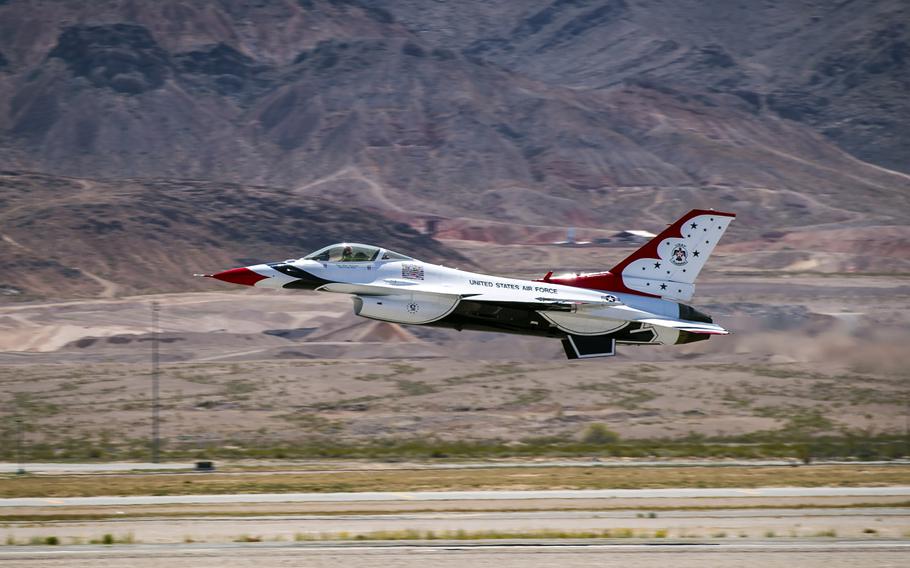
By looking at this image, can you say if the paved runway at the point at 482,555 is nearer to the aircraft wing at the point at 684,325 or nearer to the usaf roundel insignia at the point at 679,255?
the aircraft wing at the point at 684,325

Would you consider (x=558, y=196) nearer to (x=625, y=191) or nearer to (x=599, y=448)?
(x=625, y=191)

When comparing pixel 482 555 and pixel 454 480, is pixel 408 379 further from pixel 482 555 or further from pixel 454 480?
pixel 482 555

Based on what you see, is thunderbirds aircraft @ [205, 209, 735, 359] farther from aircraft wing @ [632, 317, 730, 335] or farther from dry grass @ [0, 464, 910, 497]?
dry grass @ [0, 464, 910, 497]

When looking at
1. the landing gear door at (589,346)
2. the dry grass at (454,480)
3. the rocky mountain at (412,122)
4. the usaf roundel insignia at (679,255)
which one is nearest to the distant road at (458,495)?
the dry grass at (454,480)

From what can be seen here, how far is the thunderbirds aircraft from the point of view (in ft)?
108

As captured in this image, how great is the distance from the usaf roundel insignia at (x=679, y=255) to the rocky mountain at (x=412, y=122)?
91.0 m

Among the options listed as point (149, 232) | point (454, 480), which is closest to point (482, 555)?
point (454, 480)

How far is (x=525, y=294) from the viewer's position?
3353cm

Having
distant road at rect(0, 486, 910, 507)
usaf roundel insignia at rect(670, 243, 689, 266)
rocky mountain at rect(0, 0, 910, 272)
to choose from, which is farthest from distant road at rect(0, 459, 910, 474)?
rocky mountain at rect(0, 0, 910, 272)

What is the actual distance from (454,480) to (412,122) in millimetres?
116781

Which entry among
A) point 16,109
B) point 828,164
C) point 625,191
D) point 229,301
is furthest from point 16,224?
point 828,164

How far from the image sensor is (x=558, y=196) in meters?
140

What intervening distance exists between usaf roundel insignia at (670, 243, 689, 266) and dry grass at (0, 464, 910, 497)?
6.57 metres

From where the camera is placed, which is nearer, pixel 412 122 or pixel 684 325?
pixel 684 325
